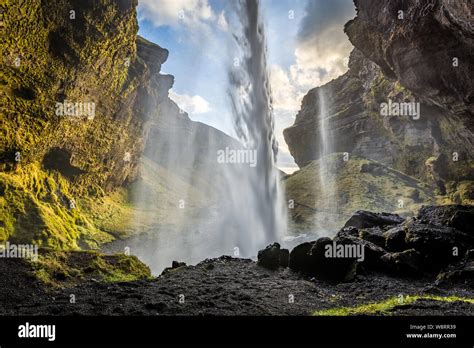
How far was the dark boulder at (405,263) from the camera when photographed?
15.3 meters

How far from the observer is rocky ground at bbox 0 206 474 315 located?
10234 millimetres

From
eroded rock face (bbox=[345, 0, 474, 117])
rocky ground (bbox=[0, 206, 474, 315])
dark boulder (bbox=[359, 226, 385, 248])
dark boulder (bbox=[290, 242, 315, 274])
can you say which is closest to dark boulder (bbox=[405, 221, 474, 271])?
rocky ground (bbox=[0, 206, 474, 315])

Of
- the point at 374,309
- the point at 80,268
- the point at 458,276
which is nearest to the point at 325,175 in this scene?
the point at 458,276

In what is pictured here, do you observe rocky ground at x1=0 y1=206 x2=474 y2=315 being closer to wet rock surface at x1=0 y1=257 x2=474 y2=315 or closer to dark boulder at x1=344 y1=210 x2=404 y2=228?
wet rock surface at x1=0 y1=257 x2=474 y2=315

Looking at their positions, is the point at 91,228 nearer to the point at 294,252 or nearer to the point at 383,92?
the point at 294,252

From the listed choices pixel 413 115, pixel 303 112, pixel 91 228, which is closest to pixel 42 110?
pixel 91 228

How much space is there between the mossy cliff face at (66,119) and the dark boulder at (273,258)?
639 inches

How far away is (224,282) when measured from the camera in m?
15.6

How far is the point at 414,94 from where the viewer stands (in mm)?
37000

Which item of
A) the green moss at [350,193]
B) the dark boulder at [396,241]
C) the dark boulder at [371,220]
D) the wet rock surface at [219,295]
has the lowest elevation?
the wet rock surface at [219,295]

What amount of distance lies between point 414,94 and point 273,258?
29.8 m

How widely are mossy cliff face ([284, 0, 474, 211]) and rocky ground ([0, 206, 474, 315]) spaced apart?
461 inches

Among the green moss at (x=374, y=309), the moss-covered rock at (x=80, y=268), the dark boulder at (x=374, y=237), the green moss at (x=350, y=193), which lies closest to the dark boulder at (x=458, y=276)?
the green moss at (x=374, y=309)

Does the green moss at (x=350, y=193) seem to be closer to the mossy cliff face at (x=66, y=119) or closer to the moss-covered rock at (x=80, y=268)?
the mossy cliff face at (x=66, y=119)
